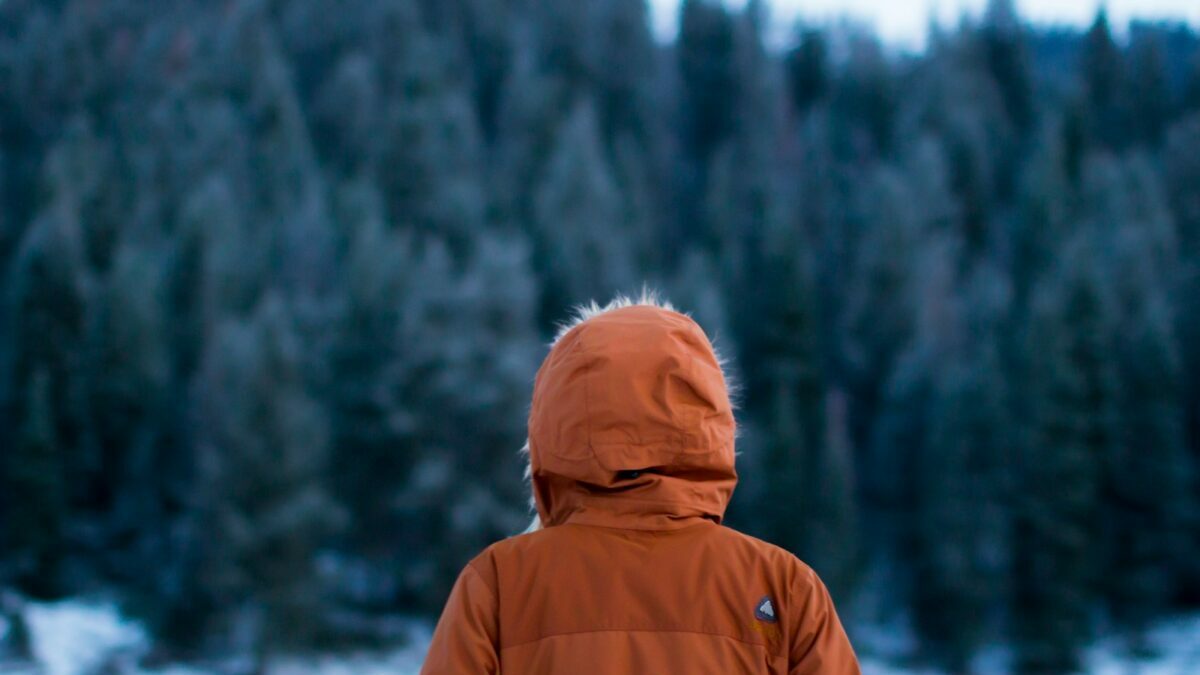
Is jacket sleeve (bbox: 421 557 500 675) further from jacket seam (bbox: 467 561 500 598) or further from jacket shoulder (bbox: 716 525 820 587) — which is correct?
jacket shoulder (bbox: 716 525 820 587)

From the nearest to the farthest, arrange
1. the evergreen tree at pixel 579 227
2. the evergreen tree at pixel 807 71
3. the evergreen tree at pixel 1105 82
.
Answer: the evergreen tree at pixel 579 227
the evergreen tree at pixel 1105 82
the evergreen tree at pixel 807 71

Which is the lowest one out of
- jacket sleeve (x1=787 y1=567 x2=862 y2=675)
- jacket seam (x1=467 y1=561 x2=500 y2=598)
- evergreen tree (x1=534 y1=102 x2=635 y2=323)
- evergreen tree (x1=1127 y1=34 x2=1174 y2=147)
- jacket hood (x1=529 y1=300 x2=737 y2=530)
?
jacket sleeve (x1=787 y1=567 x2=862 y2=675)

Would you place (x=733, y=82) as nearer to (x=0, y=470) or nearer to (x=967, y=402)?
(x=967, y=402)

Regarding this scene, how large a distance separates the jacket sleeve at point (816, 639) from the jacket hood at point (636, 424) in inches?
8.1

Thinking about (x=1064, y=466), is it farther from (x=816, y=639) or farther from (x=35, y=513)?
(x=816, y=639)

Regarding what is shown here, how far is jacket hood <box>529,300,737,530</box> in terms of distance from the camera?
203 centimetres

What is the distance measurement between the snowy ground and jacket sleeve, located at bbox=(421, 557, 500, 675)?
2669 centimetres

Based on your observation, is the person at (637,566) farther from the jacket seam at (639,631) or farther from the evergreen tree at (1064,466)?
the evergreen tree at (1064,466)

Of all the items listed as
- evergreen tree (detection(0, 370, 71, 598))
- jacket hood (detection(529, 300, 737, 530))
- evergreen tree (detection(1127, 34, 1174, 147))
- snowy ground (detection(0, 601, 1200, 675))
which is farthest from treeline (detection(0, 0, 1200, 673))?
jacket hood (detection(529, 300, 737, 530))

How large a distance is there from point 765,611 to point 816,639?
3.6 inches

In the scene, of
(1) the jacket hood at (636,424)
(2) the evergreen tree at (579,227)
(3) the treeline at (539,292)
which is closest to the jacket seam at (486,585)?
(1) the jacket hood at (636,424)

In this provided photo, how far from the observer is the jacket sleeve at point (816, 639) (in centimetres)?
200

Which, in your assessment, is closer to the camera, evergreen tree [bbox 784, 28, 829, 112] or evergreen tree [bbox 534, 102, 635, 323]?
evergreen tree [bbox 534, 102, 635, 323]

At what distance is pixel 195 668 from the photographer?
92.9 ft
